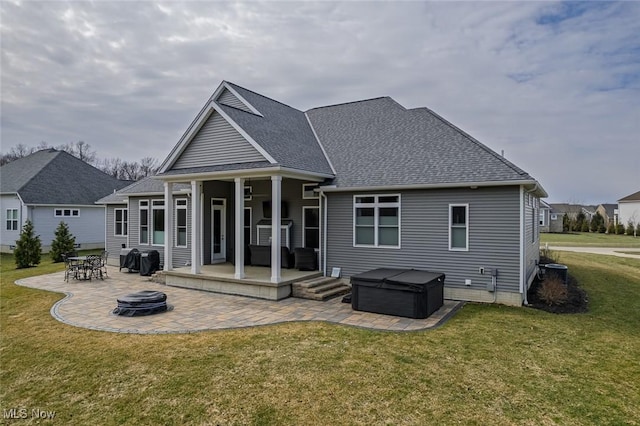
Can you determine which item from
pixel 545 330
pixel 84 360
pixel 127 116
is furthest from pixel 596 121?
pixel 127 116

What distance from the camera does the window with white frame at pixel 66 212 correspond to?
2447 centimetres

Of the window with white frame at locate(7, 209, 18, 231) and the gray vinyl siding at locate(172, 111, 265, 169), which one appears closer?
the gray vinyl siding at locate(172, 111, 265, 169)

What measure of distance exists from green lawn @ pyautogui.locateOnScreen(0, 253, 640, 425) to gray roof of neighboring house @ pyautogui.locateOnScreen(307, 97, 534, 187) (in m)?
4.01

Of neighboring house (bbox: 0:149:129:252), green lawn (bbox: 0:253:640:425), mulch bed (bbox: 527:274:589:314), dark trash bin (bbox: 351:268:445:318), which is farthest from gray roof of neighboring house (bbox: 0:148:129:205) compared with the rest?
mulch bed (bbox: 527:274:589:314)

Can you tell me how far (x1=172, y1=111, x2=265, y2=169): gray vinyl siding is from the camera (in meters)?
11.0

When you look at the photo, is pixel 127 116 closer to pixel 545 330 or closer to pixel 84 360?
pixel 84 360

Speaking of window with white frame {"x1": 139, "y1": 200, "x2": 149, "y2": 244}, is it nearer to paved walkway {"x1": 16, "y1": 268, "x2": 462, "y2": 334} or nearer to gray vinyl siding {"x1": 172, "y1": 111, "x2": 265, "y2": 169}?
paved walkway {"x1": 16, "y1": 268, "x2": 462, "y2": 334}

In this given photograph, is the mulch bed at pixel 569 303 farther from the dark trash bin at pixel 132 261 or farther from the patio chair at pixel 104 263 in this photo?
the patio chair at pixel 104 263

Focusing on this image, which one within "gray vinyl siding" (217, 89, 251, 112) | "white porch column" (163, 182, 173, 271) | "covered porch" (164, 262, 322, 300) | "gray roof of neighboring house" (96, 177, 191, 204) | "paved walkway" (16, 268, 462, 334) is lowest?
"paved walkway" (16, 268, 462, 334)

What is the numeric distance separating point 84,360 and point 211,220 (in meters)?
8.34

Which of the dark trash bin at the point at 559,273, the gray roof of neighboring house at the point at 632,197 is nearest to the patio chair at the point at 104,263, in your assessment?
the dark trash bin at the point at 559,273

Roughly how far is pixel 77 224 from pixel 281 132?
20145 mm

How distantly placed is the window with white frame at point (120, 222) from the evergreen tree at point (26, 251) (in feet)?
13.7

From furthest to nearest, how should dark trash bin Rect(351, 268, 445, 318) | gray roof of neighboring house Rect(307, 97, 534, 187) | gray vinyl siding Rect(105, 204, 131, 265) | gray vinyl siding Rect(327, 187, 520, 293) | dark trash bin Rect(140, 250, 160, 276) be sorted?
gray vinyl siding Rect(105, 204, 131, 265) → dark trash bin Rect(140, 250, 160, 276) → gray roof of neighboring house Rect(307, 97, 534, 187) → gray vinyl siding Rect(327, 187, 520, 293) → dark trash bin Rect(351, 268, 445, 318)
